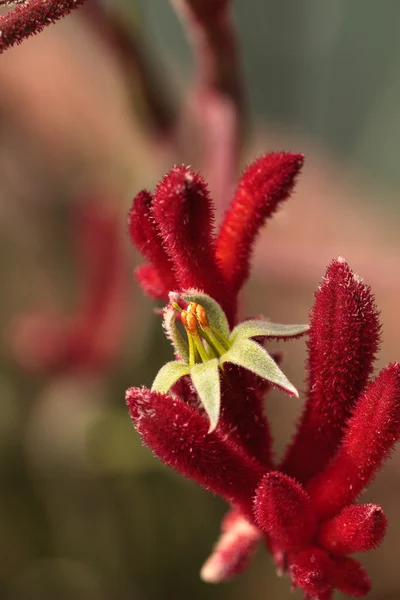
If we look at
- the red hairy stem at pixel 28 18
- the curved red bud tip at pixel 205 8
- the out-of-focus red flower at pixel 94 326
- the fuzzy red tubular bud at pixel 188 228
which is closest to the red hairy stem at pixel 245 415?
the fuzzy red tubular bud at pixel 188 228

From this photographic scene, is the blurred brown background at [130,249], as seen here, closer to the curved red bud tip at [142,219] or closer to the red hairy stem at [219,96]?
the red hairy stem at [219,96]

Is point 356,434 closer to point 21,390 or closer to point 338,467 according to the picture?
point 338,467

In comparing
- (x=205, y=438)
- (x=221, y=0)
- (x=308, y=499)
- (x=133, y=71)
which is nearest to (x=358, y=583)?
(x=308, y=499)

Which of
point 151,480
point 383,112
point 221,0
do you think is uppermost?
point 383,112

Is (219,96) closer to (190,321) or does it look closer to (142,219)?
(142,219)

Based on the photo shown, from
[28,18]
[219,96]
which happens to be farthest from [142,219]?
[219,96]
